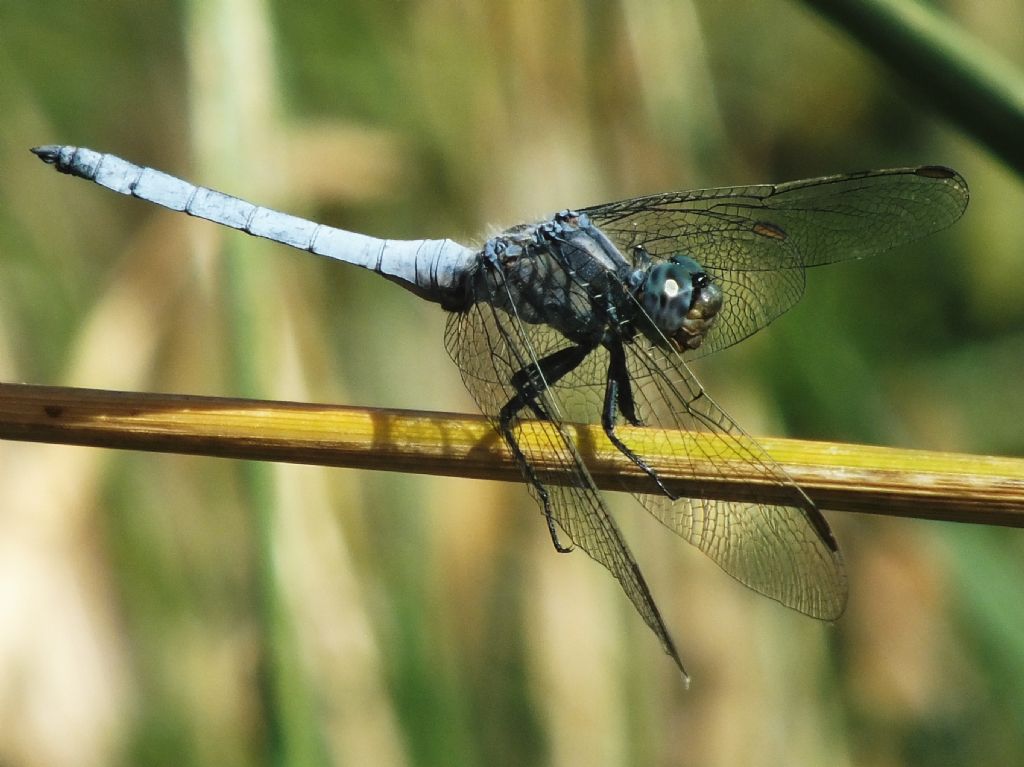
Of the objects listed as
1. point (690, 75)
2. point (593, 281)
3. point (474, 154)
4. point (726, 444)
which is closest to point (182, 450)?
point (726, 444)

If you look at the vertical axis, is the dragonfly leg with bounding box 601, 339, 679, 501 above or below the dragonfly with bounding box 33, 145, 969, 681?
below

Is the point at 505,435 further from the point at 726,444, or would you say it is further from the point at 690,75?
the point at 690,75

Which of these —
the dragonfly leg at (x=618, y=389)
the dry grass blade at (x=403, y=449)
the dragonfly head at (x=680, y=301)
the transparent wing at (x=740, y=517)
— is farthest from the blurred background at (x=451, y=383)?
the dry grass blade at (x=403, y=449)

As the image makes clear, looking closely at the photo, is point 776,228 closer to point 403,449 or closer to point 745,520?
point 745,520

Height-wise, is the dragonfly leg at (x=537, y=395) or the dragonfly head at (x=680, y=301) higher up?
the dragonfly head at (x=680, y=301)

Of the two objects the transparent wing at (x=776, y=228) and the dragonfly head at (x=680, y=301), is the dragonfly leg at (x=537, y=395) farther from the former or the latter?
the transparent wing at (x=776, y=228)

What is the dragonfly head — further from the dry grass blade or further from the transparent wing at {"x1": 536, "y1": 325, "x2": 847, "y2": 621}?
the dry grass blade

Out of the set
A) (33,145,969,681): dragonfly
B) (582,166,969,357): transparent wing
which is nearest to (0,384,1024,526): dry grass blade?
(33,145,969,681): dragonfly
